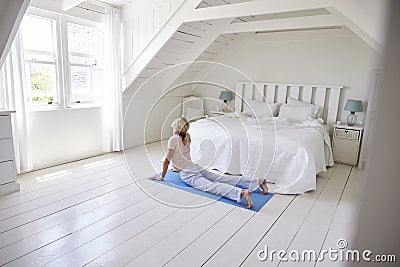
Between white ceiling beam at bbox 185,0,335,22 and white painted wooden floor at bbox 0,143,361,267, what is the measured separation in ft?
6.58

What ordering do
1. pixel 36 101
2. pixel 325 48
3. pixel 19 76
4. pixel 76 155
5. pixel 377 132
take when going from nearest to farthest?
pixel 377 132 → pixel 19 76 → pixel 36 101 → pixel 76 155 → pixel 325 48

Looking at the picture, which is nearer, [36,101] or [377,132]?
[377,132]

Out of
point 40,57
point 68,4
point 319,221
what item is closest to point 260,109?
point 319,221

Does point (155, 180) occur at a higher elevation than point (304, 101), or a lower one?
lower

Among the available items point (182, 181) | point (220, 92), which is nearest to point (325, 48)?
point (220, 92)

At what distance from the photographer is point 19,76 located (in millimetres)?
3014

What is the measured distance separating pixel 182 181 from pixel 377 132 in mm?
2839

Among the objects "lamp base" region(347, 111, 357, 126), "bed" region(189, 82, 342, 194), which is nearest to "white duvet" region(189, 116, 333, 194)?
"bed" region(189, 82, 342, 194)

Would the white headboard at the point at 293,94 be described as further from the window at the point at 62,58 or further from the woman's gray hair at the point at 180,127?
the window at the point at 62,58

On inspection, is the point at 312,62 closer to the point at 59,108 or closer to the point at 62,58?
the point at 62,58

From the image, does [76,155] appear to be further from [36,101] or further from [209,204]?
[209,204]

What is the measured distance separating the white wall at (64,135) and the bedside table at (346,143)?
375cm

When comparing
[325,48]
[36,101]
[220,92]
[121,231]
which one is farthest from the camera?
[220,92]

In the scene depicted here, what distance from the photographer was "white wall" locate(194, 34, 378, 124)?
409 cm
